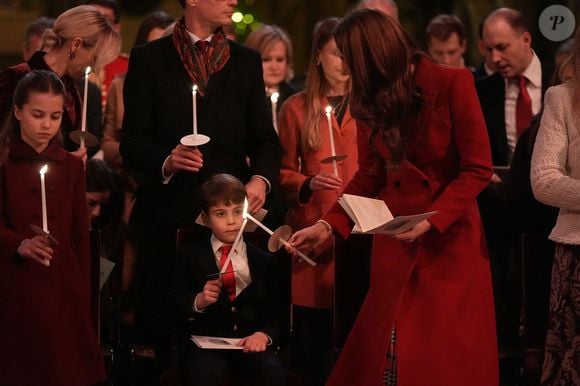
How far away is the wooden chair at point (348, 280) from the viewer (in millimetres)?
5039

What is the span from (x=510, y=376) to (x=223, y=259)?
1.91 meters

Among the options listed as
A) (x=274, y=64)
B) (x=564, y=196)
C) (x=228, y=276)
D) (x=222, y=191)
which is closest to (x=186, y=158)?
(x=222, y=191)

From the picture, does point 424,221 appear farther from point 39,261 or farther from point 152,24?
point 152,24

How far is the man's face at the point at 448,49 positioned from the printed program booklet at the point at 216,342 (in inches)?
139

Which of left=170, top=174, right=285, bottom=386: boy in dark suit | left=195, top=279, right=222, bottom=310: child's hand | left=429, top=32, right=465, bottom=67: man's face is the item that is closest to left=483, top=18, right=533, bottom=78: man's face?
left=429, top=32, right=465, bottom=67: man's face

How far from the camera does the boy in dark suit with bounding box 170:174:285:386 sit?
15.4 ft

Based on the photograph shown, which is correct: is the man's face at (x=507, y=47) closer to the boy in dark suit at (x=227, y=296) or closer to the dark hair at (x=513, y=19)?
the dark hair at (x=513, y=19)

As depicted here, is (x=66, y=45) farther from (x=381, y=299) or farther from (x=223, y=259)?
(x=381, y=299)

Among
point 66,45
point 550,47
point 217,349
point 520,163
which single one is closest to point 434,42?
point 550,47

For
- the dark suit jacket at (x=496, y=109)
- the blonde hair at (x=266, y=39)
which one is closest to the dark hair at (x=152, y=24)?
the blonde hair at (x=266, y=39)

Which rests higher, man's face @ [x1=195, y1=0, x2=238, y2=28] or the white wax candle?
man's face @ [x1=195, y1=0, x2=238, y2=28]

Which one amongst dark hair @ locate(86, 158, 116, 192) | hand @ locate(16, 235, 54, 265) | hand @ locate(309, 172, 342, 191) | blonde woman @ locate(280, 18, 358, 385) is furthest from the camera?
dark hair @ locate(86, 158, 116, 192)

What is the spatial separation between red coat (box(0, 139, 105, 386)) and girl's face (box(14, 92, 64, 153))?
4 cm

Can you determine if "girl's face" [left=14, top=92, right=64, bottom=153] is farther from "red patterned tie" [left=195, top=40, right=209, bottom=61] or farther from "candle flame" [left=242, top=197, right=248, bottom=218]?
"candle flame" [left=242, top=197, right=248, bottom=218]
